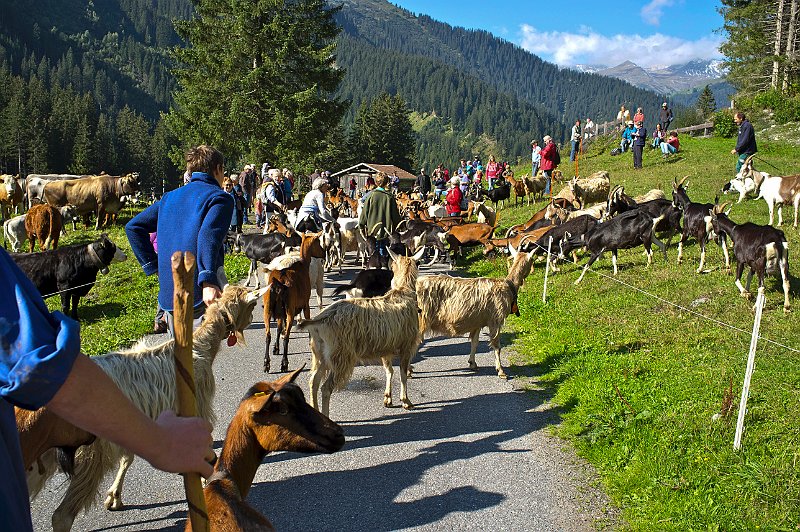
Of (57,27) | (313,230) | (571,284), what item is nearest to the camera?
(571,284)

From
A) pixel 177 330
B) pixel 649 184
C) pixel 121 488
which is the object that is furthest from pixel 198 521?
pixel 649 184

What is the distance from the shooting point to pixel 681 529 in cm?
421

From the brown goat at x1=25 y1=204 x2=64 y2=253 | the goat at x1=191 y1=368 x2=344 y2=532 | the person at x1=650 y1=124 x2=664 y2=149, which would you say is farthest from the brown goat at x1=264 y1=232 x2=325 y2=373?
the person at x1=650 y1=124 x2=664 y2=149

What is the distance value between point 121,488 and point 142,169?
9630 cm

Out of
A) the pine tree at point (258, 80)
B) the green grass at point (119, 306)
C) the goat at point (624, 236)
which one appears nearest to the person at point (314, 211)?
the green grass at point (119, 306)

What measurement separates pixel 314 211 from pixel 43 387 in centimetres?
1229

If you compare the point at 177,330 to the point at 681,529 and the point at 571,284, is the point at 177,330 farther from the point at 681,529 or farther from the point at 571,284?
the point at 571,284

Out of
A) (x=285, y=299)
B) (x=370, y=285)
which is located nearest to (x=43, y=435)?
(x=285, y=299)

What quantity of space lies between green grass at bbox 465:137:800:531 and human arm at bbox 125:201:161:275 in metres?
4.28

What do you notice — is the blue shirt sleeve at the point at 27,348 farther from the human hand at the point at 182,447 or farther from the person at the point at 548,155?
the person at the point at 548,155

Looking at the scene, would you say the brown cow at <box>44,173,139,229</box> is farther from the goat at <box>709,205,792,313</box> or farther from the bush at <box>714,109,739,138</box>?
the bush at <box>714,109,739,138</box>

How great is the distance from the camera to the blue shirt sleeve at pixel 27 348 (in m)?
1.26

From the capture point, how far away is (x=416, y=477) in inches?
202

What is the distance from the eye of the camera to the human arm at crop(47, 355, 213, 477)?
1.33 metres
